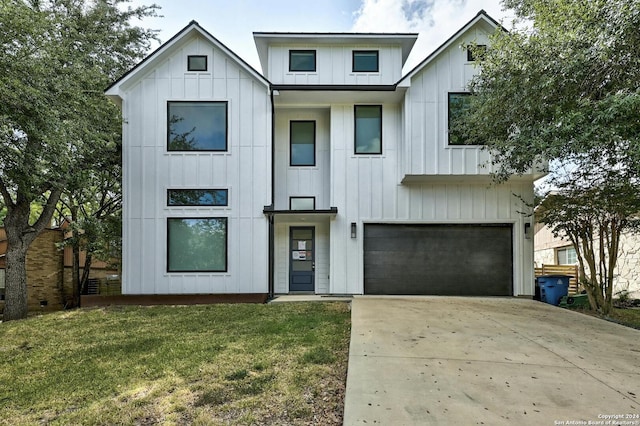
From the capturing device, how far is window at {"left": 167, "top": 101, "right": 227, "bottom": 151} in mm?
9281

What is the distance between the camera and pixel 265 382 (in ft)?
11.6

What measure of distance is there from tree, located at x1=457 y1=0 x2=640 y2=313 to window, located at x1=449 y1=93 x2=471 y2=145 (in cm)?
29

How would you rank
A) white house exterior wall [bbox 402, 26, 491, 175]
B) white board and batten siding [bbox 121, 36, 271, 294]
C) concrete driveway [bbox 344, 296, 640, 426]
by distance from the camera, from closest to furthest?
concrete driveway [bbox 344, 296, 640, 426] < white house exterior wall [bbox 402, 26, 491, 175] < white board and batten siding [bbox 121, 36, 271, 294]

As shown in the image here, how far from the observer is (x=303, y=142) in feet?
33.8

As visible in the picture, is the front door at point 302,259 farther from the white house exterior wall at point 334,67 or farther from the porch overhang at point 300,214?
the white house exterior wall at point 334,67

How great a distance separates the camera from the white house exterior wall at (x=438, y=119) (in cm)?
888

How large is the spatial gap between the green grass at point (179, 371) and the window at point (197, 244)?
2.28 metres

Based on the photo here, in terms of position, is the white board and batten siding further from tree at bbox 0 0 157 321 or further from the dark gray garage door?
the dark gray garage door

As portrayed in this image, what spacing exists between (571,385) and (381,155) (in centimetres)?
704

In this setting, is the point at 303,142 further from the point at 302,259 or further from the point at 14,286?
the point at 14,286

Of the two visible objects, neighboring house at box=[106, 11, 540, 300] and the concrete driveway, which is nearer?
the concrete driveway

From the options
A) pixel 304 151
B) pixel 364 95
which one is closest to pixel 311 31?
pixel 364 95

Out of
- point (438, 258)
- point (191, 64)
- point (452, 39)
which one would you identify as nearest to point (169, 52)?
point (191, 64)

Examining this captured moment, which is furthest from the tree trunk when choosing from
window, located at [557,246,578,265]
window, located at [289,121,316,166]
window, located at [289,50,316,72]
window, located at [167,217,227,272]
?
window, located at [557,246,578,265]
